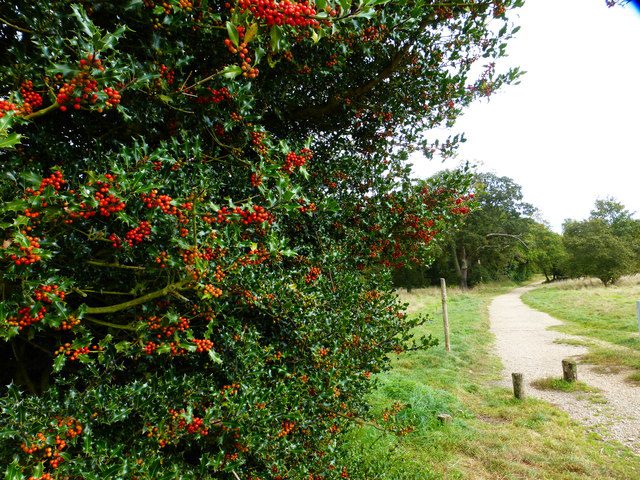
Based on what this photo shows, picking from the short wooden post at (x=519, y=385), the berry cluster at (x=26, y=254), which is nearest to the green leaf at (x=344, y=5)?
the berry cluster at (x=26, y=254)

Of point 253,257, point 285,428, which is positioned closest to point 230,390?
point 285,428

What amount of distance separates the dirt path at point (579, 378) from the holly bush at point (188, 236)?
4.54m

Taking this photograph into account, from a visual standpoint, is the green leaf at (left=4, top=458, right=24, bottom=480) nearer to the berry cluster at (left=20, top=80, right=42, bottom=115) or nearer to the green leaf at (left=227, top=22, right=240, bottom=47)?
the berry cluster at (left=20, top=80, right=42, bottom=115)

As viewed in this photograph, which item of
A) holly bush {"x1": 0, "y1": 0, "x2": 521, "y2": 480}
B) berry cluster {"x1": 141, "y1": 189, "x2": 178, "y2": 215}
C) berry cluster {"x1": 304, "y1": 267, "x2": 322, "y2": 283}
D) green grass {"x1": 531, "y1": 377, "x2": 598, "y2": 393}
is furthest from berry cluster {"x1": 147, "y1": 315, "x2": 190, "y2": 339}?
green grass {"x1": 531, "y1": 377, "x2": 598, "y2": 393}

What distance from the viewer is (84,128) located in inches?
111

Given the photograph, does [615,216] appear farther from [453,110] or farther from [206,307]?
[206,307]

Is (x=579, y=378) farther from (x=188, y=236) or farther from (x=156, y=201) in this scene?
(x=156, y=201)

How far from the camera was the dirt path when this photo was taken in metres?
5.79

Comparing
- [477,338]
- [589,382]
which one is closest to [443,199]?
[589,382]

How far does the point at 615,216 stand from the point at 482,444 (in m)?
43.1

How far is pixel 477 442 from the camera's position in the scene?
5.27 meters

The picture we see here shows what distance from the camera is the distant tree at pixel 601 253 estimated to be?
29.6 metres

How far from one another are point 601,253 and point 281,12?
36.1 meters

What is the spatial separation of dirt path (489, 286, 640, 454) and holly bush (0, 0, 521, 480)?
4537mm
